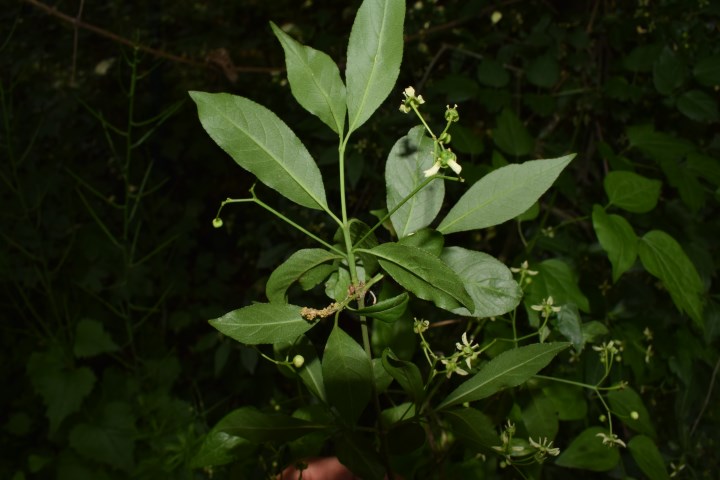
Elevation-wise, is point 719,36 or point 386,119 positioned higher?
point 719,36

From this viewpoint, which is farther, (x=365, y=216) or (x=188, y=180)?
(x=188, y=180)

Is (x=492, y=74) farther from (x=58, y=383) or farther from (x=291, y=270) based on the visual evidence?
(x=58, y=383)

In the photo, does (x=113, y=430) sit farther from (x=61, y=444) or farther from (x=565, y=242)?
(x=565, y=242)

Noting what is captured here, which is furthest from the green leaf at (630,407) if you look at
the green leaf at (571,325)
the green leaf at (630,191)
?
the green leaf at (630,191)

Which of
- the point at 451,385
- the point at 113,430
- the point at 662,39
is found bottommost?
the point at 113,430

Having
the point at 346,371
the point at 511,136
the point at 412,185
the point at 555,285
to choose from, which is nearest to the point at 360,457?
the point at 346,371

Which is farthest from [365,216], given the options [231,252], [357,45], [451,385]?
[231,252]

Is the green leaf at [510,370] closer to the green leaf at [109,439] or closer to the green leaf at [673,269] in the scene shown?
the green leaf at [673,269]
